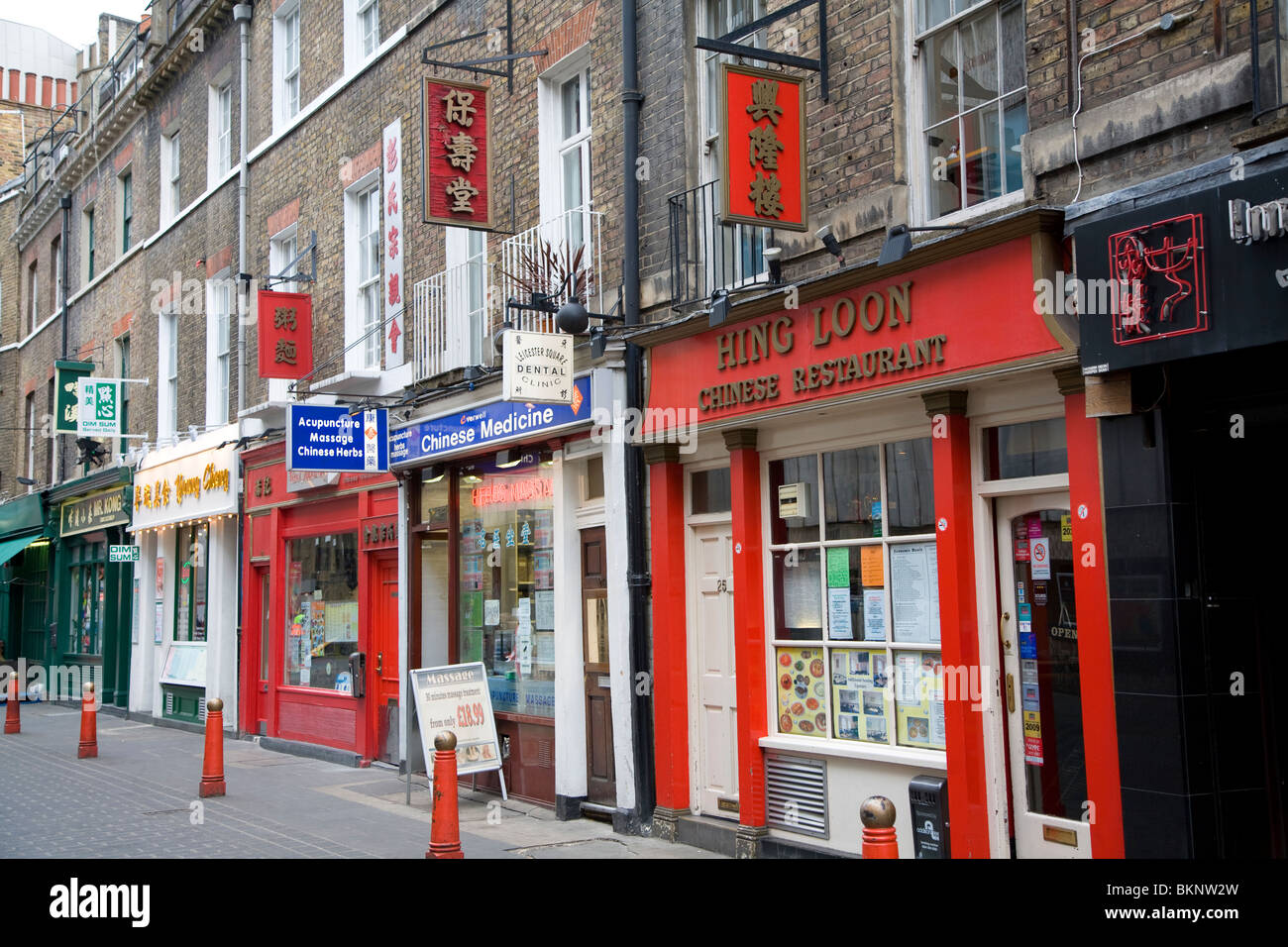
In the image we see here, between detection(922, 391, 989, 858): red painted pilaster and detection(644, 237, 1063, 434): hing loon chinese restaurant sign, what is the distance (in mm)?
389

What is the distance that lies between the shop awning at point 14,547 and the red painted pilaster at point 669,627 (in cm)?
2054

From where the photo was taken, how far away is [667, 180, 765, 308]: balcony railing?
9.42 m

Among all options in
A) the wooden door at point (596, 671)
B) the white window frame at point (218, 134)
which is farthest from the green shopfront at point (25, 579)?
the wooden door at point (596, 671)

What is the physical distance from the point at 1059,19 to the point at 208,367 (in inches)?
611

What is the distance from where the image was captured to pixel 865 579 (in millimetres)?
8352

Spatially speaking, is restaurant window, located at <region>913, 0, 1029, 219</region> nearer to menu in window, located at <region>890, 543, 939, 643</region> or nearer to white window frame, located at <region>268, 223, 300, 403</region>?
menu in window, located at <region>890, 543, 939, 643</region>

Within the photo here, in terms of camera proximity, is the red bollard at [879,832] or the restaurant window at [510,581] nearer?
the red bollard at [879,832]

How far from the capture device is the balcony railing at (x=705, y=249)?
942cm

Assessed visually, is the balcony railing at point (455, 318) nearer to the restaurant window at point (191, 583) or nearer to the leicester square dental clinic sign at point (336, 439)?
the leicester square dental clinic sign at point (336, 439)

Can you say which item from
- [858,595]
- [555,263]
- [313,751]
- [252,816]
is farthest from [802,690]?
[313,751]

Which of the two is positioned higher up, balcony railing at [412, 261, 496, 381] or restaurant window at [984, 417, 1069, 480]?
balcony railing at [412, 261, 496, 381]

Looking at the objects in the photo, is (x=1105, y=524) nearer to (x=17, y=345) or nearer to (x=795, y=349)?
(x=795, y=349)

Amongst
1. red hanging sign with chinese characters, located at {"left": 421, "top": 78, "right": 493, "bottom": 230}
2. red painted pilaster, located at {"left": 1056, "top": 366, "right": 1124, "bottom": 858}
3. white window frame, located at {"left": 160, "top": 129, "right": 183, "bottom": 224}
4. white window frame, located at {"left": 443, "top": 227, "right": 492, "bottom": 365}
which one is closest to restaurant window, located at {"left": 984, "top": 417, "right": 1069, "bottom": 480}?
red painted pilaster, located at {"left": 1056, "top": 366, "right": 1124, "bottom": 858}

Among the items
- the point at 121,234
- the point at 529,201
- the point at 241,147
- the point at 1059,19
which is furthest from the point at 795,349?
the point at 121,234
